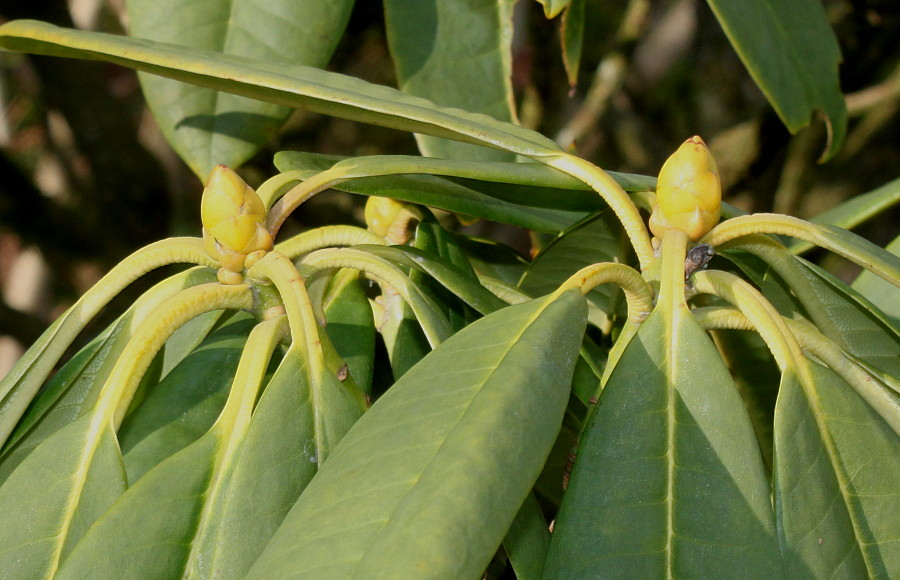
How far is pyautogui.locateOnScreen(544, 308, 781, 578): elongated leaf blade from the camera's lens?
17.5 inches

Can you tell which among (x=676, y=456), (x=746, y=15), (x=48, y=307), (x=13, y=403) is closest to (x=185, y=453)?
(x=13, y=403)

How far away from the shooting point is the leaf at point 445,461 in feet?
1.22

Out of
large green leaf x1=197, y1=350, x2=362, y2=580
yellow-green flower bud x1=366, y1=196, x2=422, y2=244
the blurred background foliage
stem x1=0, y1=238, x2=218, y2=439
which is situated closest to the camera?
large green leaf x1=197, y1=350, x2=362, y2=580

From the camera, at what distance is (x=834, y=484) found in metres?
0.50

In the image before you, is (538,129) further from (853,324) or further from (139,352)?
(139,352)

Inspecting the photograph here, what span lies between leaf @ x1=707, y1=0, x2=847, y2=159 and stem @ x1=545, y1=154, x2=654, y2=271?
0.40 metres

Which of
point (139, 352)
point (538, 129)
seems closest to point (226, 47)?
point (139, 352)

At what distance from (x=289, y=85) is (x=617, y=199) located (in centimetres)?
21

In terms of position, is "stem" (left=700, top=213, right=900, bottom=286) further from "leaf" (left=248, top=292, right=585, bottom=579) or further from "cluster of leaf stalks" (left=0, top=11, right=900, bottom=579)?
"leaf" (left=248, top=292, right=585, bottom=579)

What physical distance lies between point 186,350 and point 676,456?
396 millimetres

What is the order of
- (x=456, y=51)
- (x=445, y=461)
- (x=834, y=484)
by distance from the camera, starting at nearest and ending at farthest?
1. (x=445, y=461)
2. (x=834, y=484)
3. (x=456, y=51)

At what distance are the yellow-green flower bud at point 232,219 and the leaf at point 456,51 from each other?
409 millimetres

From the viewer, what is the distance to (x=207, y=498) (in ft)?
1.63

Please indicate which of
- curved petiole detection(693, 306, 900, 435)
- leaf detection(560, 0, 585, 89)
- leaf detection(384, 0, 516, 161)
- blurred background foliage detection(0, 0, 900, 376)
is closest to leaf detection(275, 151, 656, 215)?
curved petiole detection(693, 306, 900, 435)
